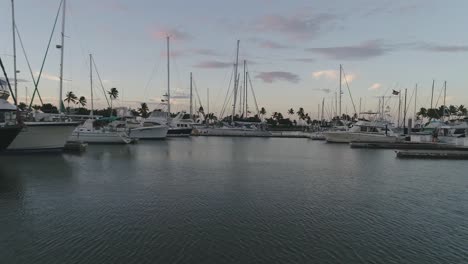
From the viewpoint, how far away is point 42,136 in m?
34.2

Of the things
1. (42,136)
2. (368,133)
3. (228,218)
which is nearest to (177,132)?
(368,133)

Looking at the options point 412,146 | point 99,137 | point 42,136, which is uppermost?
point 42,136

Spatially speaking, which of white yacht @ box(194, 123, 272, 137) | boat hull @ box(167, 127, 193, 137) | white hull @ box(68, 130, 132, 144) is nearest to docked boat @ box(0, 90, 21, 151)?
white hull @ box(68, 130, 132, 144)

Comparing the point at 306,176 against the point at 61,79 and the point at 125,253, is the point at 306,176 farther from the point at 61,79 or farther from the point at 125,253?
the point at 61,79

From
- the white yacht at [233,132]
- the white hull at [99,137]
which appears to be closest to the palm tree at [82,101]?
the white yacht at [233,132]

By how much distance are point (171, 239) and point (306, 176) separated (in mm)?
14791

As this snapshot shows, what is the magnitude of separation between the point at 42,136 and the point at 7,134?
3.13m

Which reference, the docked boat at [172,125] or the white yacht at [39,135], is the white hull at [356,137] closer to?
the docked boat at [172,125]

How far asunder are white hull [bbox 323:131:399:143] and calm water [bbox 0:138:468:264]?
36093 mm

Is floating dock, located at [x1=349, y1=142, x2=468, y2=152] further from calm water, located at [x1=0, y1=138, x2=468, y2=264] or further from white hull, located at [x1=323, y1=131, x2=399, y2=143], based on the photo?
calm water, located at [x1=0, y1=138, x2=468, y2=264]

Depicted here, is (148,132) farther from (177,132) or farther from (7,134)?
(7,134)

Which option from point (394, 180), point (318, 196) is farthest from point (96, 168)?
point (394, 180)

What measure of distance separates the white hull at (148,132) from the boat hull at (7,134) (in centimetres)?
2938

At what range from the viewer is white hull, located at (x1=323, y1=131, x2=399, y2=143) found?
58.5 m
